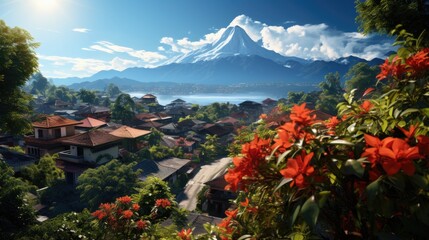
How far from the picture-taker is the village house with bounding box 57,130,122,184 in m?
20.0

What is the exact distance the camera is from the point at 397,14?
743cm

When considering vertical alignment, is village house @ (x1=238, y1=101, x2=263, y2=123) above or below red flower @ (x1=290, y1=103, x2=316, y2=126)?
below

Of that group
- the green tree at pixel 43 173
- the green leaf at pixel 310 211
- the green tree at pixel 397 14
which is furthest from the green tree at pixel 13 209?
the green tree at pixel 397 14

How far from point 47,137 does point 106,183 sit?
1263 centimetres

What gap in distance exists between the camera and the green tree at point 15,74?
403 inches

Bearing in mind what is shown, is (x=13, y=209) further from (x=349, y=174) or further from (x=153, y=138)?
(x=153, y=138)

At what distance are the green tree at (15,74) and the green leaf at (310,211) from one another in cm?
1183

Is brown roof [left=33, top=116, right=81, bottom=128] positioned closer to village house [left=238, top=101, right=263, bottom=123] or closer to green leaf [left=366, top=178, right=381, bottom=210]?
green leaf [left=366, top=178, right=381, bottom=210]

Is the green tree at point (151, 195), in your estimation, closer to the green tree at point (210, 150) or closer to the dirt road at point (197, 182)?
the dirt road at point (197, 182)

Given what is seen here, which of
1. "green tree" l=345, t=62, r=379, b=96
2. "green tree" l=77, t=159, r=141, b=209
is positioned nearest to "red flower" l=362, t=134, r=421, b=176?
"green tree" l=77, t=159, r=141, b=209

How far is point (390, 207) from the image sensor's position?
1.13 meters

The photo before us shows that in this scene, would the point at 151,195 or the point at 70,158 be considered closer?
the point at 151,195

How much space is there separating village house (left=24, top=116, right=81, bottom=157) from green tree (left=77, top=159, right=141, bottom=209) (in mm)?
10126

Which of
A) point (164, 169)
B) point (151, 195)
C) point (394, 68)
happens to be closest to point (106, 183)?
point (151, 195)
